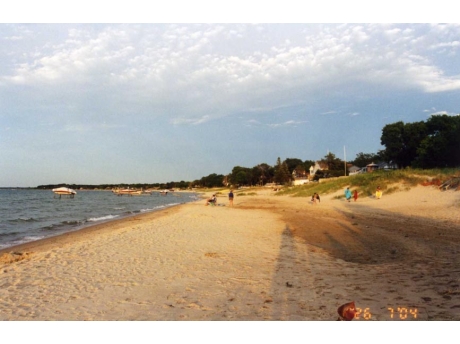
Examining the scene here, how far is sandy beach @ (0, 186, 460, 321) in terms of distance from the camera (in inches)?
189

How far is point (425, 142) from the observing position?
4831 cm

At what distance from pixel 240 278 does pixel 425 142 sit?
167ft

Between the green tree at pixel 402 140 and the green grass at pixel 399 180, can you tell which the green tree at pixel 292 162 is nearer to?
the green tree at pixel 402 140

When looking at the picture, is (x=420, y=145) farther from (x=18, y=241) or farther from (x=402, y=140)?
(x=18, y=241)

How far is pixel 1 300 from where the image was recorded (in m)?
5.64

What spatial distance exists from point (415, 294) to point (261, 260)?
12.3 ft

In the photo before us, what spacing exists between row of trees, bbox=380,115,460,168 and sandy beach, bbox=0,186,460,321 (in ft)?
132

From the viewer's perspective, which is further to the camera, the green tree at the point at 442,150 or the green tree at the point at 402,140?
the green tree at the point at 402,140

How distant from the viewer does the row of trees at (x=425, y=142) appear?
150 ft

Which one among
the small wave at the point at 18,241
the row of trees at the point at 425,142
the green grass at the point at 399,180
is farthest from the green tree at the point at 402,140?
the small wave at the point at 18,241

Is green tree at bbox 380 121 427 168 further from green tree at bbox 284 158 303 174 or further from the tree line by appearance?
green tree at bbox 284 158 303 174

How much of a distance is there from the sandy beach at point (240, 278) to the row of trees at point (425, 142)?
40099 millimetres

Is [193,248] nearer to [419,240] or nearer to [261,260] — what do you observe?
[261,260]

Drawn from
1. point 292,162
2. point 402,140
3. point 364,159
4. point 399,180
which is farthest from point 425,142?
point 292,162
